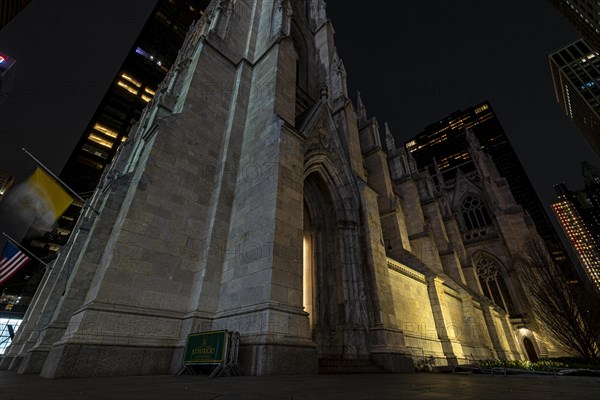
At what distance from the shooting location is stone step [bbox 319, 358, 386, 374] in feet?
26.6

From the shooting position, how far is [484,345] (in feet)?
60.4

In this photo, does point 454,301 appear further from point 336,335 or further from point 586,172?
point 586,172

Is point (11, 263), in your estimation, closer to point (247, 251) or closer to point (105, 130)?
point (247, 251)

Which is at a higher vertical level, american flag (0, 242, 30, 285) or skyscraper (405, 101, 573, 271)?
skyscraper (405, 101, 573, 271)

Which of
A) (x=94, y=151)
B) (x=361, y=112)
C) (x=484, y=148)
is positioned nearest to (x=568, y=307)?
(x=361, y=112)

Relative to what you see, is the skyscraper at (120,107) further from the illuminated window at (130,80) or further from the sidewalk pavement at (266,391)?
the sidewalk pavement at (266,391)

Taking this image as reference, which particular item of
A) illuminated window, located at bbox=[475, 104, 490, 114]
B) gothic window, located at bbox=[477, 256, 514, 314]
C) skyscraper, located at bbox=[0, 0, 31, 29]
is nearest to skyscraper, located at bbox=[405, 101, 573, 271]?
illuminated window, located at bbox=[475, 104, 490, 114]

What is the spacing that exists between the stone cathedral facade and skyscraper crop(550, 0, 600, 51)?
5291cm

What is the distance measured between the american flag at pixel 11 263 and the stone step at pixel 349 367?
13773mm

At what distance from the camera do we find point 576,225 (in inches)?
6009

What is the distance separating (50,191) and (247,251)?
7.78m

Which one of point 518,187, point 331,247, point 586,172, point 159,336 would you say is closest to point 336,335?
point 331,247

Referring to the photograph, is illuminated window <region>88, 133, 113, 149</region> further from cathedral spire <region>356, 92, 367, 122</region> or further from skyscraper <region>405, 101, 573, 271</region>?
skyscraper <region>405, 101, 573, 271</region>

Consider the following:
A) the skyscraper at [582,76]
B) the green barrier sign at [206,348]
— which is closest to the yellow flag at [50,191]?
the green barrier sign at [206,348]
